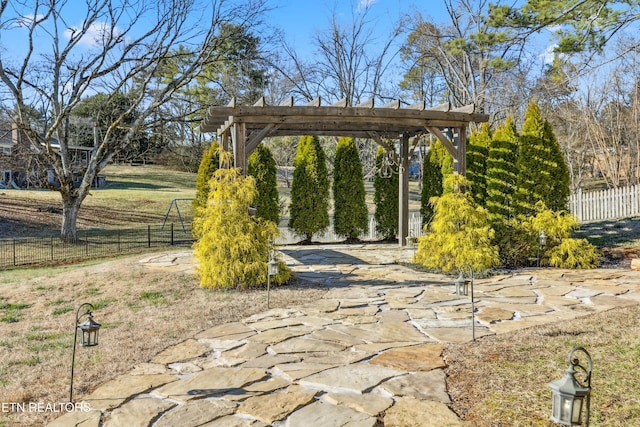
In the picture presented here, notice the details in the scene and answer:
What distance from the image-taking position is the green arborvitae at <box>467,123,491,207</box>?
31.5ft

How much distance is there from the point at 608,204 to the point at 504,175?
259 inches

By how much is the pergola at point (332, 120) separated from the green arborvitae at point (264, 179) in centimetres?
204

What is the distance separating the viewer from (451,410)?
2.72m

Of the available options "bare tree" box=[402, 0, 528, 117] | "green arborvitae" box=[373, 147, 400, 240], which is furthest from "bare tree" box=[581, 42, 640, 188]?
"green arborvitae" box=[373, 147, 400, 240]

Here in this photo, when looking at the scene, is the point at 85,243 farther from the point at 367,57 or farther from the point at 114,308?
the point at 367,57

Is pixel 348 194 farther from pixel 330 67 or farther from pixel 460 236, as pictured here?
pixel 330 67

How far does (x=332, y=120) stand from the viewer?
770 cm

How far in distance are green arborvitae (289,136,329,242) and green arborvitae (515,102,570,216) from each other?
4938mm

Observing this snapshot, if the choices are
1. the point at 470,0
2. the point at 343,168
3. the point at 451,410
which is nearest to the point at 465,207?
the point at 451,410

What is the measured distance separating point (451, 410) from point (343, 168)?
31.1ft

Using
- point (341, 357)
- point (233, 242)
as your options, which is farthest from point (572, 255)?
point (341, 357)

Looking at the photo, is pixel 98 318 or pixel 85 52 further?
pixel 85 52

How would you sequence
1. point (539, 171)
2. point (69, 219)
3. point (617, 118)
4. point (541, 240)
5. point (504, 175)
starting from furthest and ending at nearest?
point (617, 118) → point (69, 219) → point (504, 175) → point (539, 171) → point (541, 240)

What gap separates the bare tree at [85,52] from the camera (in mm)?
12391
